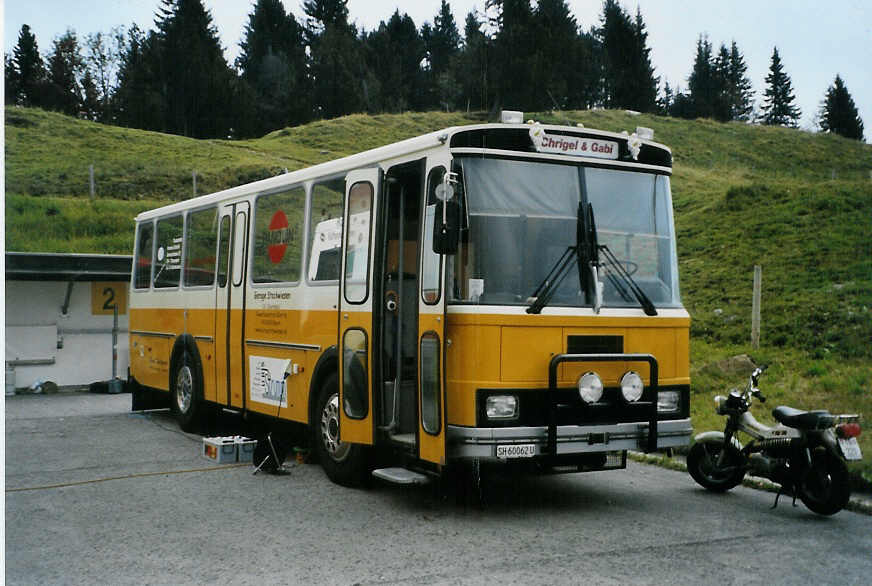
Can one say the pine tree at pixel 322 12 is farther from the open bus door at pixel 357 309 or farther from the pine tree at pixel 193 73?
the open bus door at pixel 357 309

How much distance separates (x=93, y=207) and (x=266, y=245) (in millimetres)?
25731

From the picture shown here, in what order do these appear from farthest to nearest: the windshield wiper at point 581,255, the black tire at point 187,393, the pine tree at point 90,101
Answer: the pine tree at point 90,101
the black tire at point 187,393
the windshield wiper at point 581,255

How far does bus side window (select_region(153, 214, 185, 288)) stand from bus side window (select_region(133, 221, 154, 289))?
0.32 m

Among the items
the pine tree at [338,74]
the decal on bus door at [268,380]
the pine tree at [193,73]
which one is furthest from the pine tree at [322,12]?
the decal on bus door at [268,380]

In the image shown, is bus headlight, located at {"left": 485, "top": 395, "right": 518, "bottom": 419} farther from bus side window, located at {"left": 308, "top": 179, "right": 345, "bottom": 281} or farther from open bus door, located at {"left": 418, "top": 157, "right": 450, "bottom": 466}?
bus side window, located at {"left": 308, "top": 179, "right": 345, "bottom": 281}

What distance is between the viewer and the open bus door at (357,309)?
847 centimetres

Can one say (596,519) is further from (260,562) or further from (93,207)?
(93,207)

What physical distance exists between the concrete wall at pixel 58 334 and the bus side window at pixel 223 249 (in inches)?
299

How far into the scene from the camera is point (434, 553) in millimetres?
6633

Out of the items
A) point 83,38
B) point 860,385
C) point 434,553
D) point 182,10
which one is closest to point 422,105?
point 182,10

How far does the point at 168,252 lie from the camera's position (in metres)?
14.0

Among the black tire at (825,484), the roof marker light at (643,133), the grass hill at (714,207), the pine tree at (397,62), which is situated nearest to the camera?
the black tire at (825,484)

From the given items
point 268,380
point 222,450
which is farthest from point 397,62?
point 222,450

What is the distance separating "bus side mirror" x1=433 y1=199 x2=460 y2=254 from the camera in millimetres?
7180
